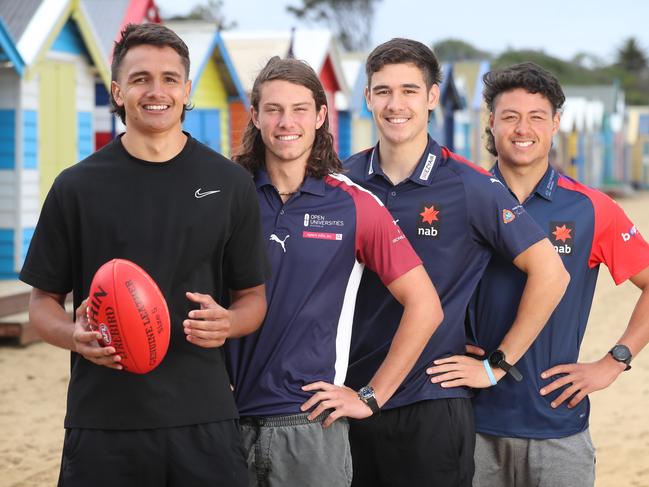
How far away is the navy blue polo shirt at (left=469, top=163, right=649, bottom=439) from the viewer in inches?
157

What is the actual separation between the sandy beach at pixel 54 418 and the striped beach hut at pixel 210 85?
5850 millimetres

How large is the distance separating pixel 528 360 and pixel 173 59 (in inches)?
69.7

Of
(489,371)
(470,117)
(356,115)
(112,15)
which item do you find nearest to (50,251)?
(489,371)

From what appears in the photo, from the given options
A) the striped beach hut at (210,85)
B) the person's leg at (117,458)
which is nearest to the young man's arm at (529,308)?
the person's leg at (117,458)

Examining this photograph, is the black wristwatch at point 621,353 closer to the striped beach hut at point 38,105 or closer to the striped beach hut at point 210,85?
the striped beach hut at point 38,105

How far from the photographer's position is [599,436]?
801cm

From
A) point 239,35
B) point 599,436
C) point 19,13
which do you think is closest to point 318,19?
point 239,35

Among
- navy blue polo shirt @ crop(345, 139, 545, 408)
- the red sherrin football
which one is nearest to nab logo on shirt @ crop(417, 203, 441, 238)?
navy blue polo shirt @ crop(345, 139, 545, 408)

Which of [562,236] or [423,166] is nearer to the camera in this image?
[423,166]

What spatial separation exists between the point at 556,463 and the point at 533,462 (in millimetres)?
86

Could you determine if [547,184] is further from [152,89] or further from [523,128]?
[152,89]

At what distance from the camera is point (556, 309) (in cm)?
400

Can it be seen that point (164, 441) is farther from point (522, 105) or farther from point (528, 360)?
point (522, 105)

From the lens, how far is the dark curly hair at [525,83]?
4.11 m
